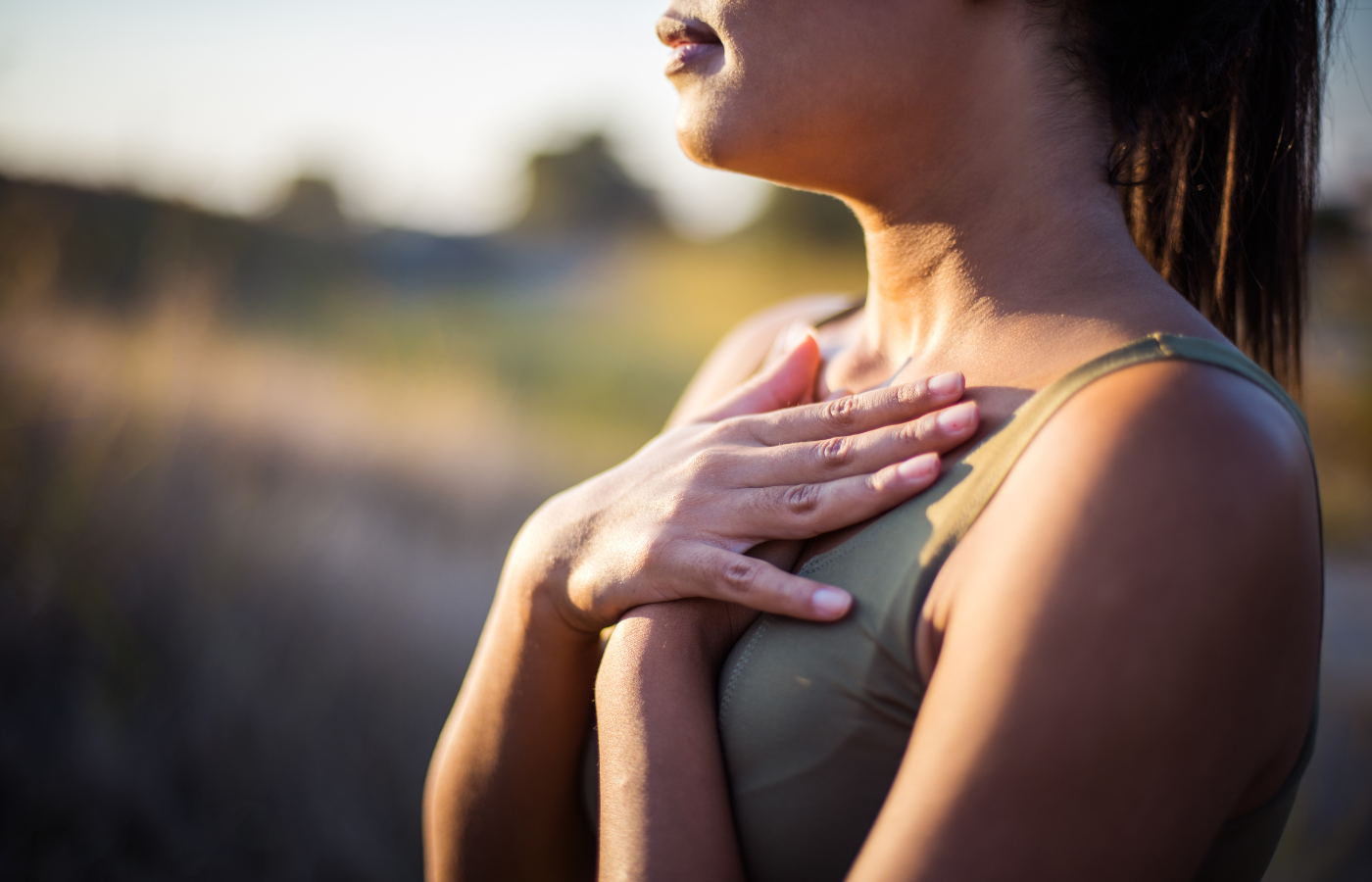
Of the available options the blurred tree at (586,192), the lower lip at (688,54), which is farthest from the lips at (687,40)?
the blurred tree at (586,192)

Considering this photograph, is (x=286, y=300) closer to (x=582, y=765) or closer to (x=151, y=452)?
(x=151, y=452)

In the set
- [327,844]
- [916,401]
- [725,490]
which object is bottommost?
[327,844]

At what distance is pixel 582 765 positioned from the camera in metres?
1.43

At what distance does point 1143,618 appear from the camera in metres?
0.80

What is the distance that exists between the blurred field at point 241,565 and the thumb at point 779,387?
4.89ft

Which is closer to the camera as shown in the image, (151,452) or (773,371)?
(773,371)

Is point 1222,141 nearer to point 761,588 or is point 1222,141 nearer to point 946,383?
point 946,383

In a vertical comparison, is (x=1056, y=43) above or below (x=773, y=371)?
above

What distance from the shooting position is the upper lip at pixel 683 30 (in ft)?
4.33

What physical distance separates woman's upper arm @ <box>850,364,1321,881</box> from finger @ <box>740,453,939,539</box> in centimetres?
19

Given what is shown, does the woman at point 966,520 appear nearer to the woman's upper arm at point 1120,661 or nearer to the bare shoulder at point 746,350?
the woman's upper arm at point 1120,661

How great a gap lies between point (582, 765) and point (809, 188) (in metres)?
1.13

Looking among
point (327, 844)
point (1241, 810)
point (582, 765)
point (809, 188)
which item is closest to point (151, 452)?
point (327, 844)

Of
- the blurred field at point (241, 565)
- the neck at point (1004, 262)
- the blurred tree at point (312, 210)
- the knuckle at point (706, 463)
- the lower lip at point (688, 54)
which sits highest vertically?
the blurred tree at point (312, 210)
